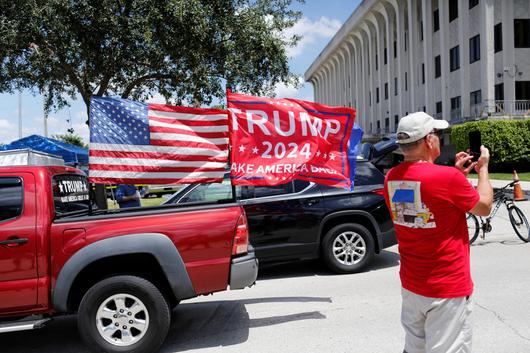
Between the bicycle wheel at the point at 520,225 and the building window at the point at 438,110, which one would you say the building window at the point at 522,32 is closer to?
the building window at the point at 438,110

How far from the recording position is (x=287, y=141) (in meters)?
4.79

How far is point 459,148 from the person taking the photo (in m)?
29.1

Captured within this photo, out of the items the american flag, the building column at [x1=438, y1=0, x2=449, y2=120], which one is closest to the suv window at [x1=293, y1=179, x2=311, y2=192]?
the american flag

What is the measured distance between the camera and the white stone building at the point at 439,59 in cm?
2886

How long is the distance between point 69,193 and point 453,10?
35602mm

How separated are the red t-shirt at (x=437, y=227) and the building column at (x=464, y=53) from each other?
32161 mm

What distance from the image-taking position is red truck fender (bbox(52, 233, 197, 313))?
3770 millimetres

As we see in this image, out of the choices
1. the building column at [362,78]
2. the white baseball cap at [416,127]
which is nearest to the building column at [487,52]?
the building column at [362,78]

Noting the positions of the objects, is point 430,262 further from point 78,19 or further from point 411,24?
point 411,24

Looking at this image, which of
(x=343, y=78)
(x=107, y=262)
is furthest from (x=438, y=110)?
(x=107, y=262)

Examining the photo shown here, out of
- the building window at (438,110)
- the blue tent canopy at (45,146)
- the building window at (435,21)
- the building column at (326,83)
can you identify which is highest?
the building column at (326,83)

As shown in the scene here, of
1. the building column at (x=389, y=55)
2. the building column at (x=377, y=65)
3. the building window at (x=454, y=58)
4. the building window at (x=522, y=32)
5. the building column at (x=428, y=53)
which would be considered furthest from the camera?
the building column at (x=377, y=65)

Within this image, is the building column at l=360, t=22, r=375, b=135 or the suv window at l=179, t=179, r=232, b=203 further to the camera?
the building column at l=360, t=22, r=375, b=135

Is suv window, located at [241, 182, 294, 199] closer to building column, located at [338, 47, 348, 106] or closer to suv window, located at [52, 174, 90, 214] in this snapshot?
suv window, located at [52, 174, 90, 214]
